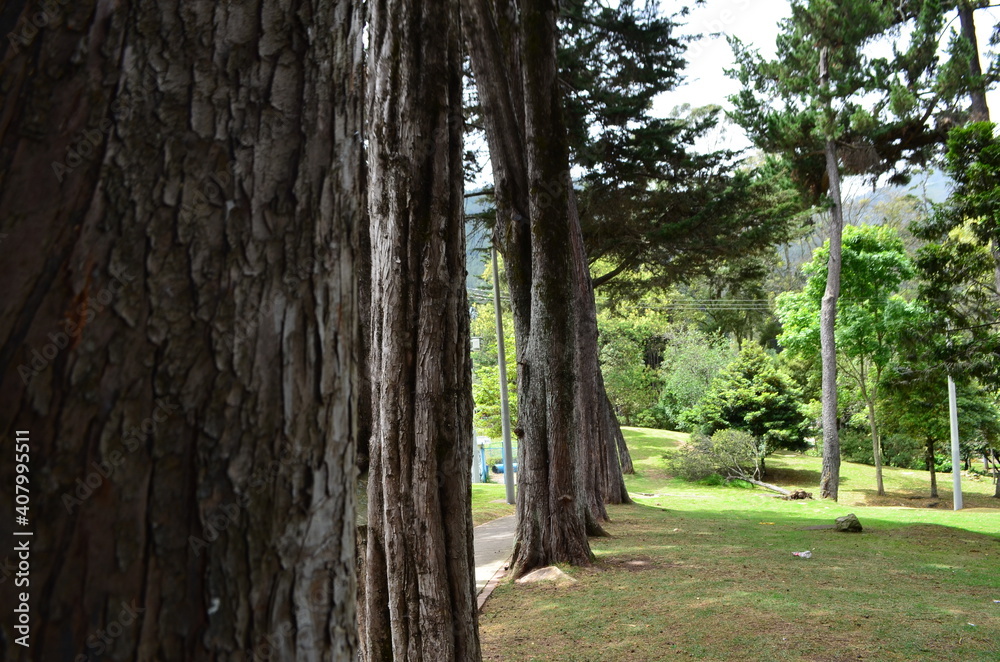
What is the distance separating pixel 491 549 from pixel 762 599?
5242 millimetres

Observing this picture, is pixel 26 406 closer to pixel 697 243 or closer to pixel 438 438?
pixel 438 438

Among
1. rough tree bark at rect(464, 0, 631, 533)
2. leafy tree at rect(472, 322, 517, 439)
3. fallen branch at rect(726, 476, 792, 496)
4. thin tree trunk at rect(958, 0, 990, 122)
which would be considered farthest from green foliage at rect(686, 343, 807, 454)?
rough tree bark at rect(464, 0, 631, 533)

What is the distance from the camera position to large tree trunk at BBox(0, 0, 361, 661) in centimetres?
126

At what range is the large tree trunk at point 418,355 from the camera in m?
4.01

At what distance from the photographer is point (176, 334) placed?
1.36 meters

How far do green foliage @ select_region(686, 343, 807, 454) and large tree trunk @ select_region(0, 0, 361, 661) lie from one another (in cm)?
3075

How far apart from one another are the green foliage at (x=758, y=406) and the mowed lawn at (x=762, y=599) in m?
15.4

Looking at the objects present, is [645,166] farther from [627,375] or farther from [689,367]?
[689,367]

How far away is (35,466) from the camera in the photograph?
4.11 feet

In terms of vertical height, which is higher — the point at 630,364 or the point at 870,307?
the point at 870,307

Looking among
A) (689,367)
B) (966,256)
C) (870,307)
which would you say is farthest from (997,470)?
(689,367)

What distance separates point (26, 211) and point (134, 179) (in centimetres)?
18

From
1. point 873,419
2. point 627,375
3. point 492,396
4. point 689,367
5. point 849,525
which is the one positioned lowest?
point 849,525

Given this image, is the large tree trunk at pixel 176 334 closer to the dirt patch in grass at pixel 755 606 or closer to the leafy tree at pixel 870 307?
the dirt patch in grass at pixel 755 606
